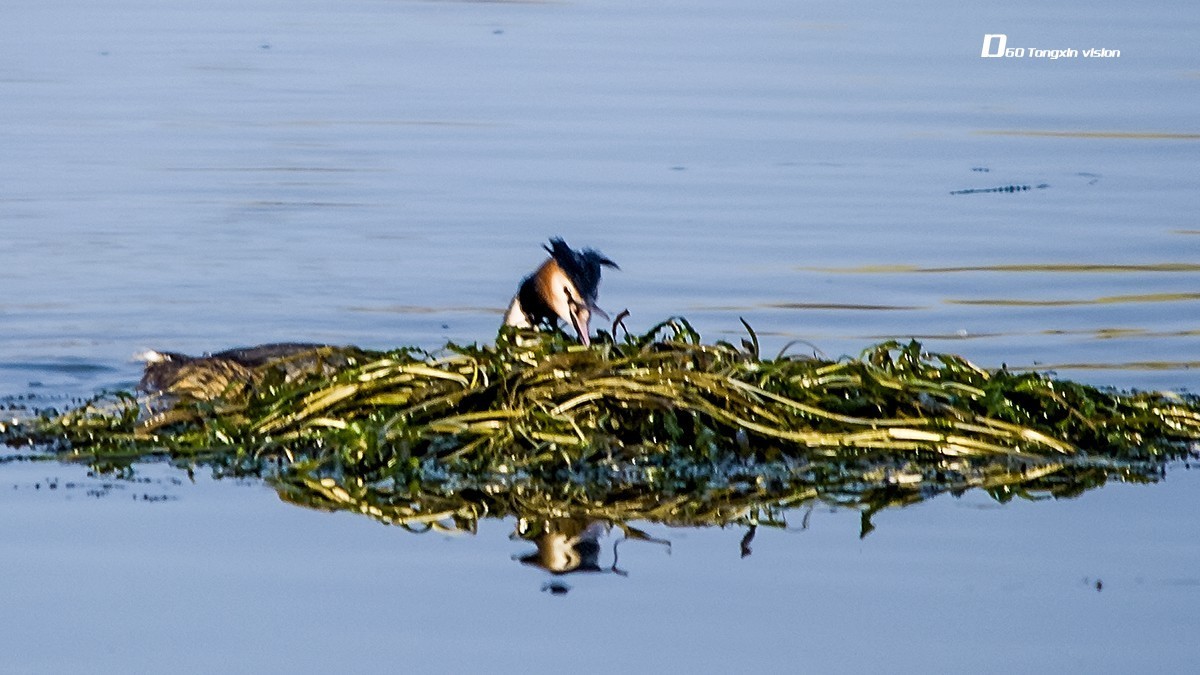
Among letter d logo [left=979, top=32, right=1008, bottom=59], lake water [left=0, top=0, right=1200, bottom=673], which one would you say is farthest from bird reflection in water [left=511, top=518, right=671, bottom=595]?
letter d logo [left=979, top=32, right=1008, bottom=59]

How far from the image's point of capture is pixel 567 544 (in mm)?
6027

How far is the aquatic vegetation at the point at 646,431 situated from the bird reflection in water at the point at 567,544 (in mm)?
305

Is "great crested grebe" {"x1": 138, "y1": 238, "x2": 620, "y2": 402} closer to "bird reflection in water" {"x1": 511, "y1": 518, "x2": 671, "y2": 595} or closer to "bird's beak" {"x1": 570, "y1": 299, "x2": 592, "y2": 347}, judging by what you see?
"bird's beak" {"x1": 570, "y1": 299, "x2": 592, "y2": 347}

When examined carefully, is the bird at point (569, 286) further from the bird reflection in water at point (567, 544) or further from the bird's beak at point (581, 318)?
the bird reflection in water at point (567, 544)

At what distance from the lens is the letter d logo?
1936 centimetres

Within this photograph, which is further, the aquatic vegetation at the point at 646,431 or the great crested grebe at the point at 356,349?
the great crested grebe at the point at 356,349

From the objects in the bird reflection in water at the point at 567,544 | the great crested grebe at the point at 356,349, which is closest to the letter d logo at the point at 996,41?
the great crested grebe at the point at 356,349

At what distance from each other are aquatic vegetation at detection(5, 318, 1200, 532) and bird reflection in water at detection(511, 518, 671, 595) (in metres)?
0.30

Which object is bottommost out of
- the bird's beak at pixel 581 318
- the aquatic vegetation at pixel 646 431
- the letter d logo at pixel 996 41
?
the aquatic vegetation at pixel 646 431

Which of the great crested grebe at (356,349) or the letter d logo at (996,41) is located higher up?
the letter d logo at (996,41)

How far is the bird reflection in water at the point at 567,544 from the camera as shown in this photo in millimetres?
5766

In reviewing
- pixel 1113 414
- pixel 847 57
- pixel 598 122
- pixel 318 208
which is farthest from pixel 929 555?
pixel 847 57

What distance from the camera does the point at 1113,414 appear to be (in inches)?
294

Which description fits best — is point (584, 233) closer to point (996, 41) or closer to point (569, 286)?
point (569, 286)
